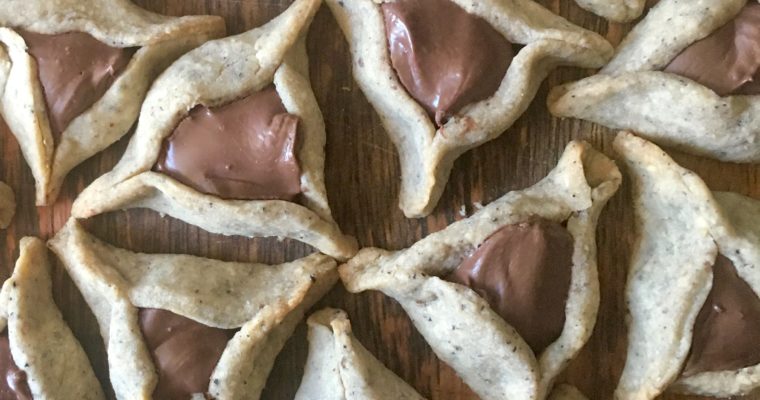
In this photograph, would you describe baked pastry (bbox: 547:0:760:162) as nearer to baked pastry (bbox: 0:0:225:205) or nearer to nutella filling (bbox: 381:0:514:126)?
nutella filling (bbox: 381:0:514:126)

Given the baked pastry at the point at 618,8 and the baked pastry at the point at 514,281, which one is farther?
the baked pastry at the point at 618,8

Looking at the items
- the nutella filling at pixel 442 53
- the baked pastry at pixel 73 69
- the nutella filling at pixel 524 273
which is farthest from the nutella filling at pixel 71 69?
the nutella filling at pixel 524 273

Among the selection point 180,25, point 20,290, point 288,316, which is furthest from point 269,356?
point 180,25

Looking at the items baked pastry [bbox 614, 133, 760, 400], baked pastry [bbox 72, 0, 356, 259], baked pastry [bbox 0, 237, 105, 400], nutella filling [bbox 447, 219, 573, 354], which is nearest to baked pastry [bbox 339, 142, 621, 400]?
nutella filling [bbox 447, 219, 573, 354]

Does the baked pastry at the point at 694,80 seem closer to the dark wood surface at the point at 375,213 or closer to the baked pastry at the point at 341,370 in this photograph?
the dark wood surface at the point at 375,213

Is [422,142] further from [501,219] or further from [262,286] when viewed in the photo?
[262,286]

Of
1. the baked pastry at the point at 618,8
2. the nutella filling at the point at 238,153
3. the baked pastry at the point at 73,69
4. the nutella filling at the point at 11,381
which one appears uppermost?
the baked pastry at the point at 618,8
